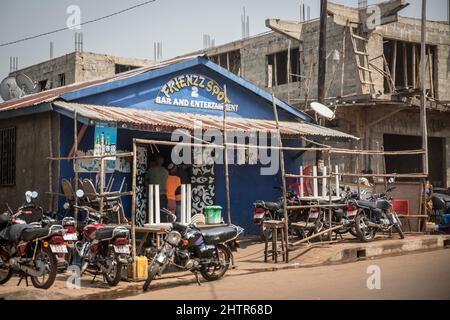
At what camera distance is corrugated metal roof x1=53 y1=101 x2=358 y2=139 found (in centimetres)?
1034

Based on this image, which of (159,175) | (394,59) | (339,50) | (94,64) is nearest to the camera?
(159,175)

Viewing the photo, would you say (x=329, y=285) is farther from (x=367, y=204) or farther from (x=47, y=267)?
(x=367, y=204)

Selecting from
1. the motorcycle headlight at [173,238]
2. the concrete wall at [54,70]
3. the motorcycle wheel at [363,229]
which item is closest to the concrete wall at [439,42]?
the motorcycle wheel at [363,229]

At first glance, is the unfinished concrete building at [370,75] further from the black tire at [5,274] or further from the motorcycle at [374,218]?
the black tire at [5,274]

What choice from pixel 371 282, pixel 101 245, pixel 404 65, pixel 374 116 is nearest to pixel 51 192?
pixel 101 245

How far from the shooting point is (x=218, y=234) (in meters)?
8.73

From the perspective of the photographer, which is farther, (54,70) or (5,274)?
(54,70)

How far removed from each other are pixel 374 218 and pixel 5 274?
7.73 m

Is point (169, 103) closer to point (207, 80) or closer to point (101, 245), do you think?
point (207, 80)

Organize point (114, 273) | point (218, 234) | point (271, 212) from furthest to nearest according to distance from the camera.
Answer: point (271, 212) < point (218, 234) < point (114, 273)

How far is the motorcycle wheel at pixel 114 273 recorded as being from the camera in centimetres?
789

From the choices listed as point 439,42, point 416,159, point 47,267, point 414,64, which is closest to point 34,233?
point 47,267

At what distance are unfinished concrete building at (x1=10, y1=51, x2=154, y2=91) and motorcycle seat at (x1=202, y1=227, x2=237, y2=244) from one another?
790 inches

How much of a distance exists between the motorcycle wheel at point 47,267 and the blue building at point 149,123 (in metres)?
2.82
